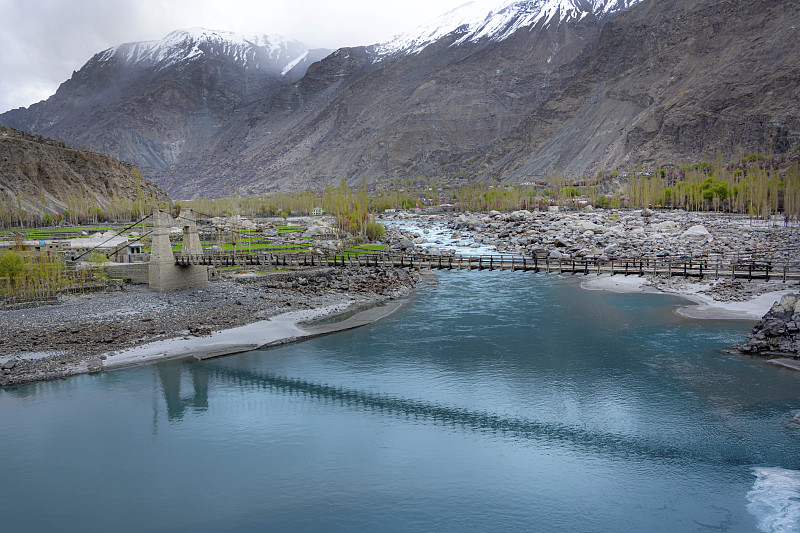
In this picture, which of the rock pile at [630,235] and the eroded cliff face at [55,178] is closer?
the rock pile at [630,235]

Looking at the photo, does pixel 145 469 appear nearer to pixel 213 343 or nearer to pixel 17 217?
pixel 213 343

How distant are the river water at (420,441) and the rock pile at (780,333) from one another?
138 centimetres

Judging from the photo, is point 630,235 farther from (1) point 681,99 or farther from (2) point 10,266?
(1) point 681,99

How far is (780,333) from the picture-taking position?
26.7 metres

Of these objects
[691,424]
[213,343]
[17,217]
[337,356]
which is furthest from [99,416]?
[17,217]

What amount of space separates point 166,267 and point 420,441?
2656 centimetres

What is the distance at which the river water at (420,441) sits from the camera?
52.7ft

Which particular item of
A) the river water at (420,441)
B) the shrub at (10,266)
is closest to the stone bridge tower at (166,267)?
the shrub at (10,266)

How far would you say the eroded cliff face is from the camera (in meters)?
97.8

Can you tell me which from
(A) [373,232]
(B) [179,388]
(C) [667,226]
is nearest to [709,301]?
(B) [179,388]

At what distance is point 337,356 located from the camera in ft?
95.7

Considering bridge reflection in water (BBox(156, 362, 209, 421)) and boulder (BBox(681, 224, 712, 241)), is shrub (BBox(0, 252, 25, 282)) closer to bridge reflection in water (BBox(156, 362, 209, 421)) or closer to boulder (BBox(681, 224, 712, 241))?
bridge reflection in water (BBox(156, 362, 209, 421))

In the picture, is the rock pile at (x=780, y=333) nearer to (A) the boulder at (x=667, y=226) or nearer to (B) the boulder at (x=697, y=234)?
(B) the boulder at (x=697, y=234)

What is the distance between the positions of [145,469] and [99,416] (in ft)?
14.9
